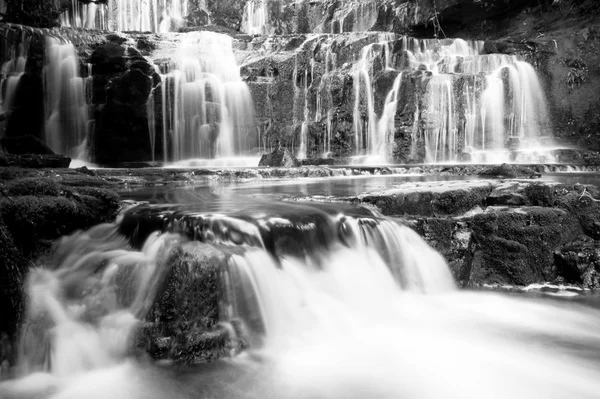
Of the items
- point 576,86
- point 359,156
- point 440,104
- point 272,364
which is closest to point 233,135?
point 359,156

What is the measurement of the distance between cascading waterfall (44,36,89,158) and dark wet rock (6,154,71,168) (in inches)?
234

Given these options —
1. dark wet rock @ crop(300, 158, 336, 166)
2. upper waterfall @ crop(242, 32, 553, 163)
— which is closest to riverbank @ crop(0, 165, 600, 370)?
dark wet rock @ crop(300, 158, 336, 166)

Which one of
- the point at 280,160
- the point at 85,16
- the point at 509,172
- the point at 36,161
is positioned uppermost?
the point at 85,16

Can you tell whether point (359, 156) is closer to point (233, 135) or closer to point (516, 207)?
point (233, 135)

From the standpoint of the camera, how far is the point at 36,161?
10.3 m

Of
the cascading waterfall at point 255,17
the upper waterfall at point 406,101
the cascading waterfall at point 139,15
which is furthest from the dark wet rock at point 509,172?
the cascading waterfall at point 139,15

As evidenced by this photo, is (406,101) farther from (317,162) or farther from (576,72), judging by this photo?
(576,72)

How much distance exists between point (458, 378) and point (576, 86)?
60.0ft

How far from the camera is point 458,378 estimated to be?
11.0 feet

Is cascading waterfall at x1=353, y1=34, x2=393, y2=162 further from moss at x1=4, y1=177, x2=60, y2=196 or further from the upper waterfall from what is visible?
moss at x1=4, y1=177, x2=60, y2=196

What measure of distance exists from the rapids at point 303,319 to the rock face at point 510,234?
1.19 ft

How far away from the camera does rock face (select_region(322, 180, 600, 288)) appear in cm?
527

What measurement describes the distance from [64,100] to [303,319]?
52.3ft

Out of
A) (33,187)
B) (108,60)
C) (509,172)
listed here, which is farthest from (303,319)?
(108,60)
